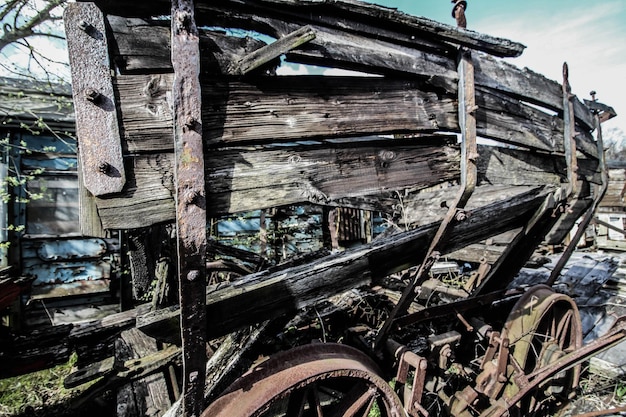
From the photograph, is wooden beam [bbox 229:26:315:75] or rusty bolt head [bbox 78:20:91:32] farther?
wooden beam [bbox 229:26:315:75]

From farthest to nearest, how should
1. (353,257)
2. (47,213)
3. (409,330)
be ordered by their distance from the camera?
(47,213) → (409,330) → (353,257)

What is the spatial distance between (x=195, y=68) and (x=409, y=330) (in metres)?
3.37

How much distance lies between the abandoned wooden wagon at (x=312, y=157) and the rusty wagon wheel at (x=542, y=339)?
0.03 meters

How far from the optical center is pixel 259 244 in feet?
29.1

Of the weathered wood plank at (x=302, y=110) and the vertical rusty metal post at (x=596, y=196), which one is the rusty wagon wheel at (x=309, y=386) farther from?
the vertical rusty metal post at (x=596, y=196)

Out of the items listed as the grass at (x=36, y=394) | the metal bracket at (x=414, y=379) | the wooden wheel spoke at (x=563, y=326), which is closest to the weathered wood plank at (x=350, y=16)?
the metal bracket at (x=414, y=379)

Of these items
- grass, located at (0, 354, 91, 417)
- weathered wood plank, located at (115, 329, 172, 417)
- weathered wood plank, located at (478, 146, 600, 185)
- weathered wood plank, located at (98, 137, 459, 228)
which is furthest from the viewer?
grass, located at (0, 354, 91, 417)

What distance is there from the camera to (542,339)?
3160 mm

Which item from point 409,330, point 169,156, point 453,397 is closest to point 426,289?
point 409,330

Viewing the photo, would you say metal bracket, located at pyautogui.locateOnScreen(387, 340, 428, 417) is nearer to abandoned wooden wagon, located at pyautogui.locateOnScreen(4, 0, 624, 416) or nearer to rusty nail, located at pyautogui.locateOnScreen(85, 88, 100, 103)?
abandoned wooden wagon, located at pyautogui.locateOnScreen(4, 0, 624, 416)

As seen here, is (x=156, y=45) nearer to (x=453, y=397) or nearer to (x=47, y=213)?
(x=453, y=397)

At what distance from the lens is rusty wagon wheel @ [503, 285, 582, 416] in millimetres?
2783

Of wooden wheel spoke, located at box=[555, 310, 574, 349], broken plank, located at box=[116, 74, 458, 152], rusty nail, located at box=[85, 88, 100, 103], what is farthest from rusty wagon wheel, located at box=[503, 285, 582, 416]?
rusty nail, located at box=[85, 88, 100, 103]

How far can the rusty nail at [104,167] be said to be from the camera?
1201mm
